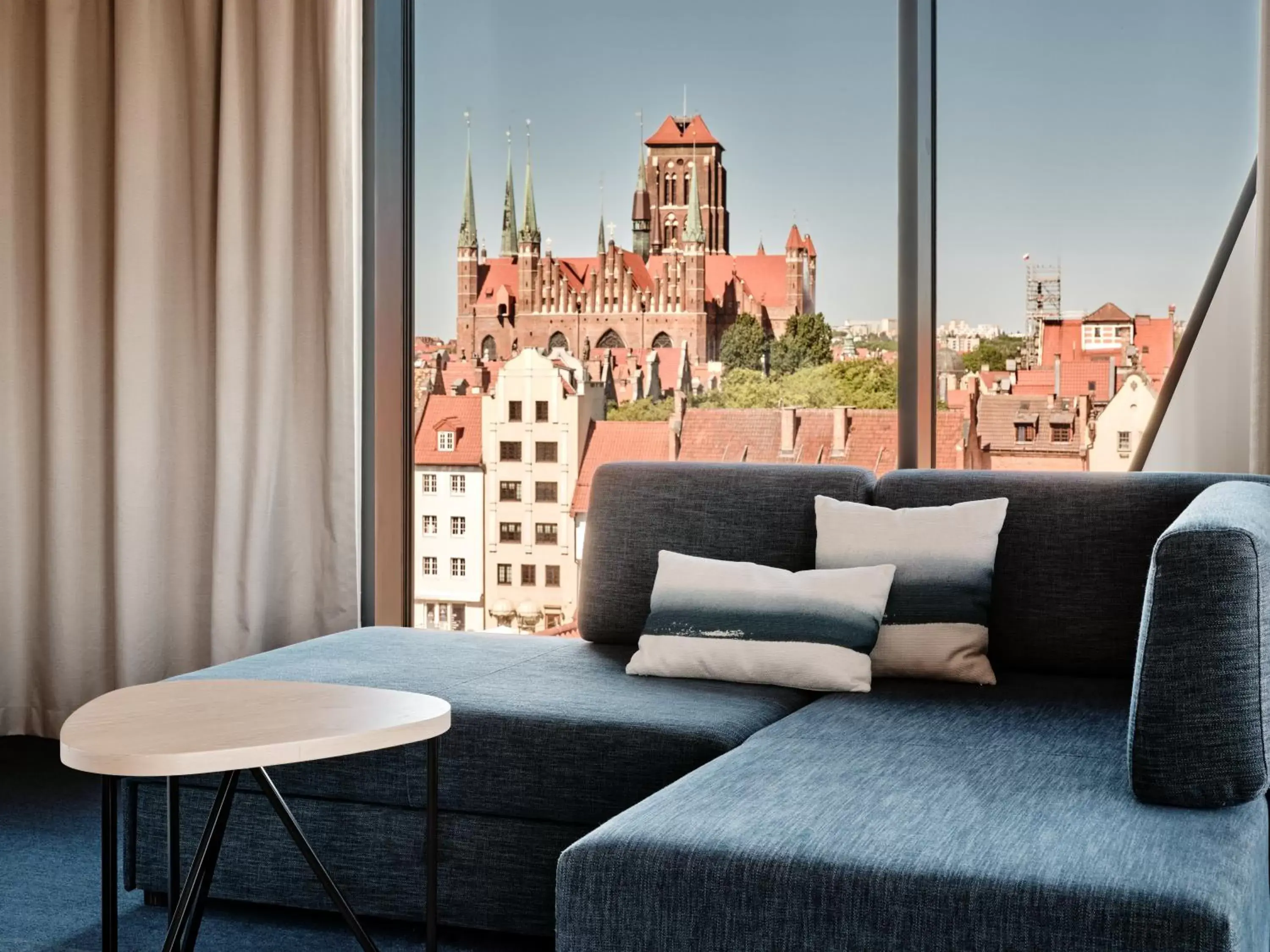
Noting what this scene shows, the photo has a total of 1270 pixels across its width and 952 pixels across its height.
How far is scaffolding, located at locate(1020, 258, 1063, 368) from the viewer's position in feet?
10.8

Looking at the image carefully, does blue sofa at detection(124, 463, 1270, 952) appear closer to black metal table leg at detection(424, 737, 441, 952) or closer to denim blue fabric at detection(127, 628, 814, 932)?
denim blue fabric at detection(127, 628, 814, 932)

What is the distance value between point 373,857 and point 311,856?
0.50 meters

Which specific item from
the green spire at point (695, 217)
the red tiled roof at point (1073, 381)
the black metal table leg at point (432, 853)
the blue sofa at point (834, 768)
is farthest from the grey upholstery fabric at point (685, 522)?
the black metal table leg at point (432, 853)

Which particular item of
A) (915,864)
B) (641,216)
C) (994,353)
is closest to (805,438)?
(994,353)

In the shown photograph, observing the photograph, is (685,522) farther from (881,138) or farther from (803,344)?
(881,138)

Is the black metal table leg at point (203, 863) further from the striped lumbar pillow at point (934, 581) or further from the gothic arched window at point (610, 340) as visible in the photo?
the gothic arched window at point (610, 340)

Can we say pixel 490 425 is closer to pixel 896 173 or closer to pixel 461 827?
pixel 896 173

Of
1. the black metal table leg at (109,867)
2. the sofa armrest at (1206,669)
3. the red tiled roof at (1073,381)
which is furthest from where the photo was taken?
the red tiled roof at (1073,381)

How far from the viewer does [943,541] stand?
2.70 meters

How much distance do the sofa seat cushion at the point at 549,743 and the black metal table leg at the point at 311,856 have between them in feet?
1.42

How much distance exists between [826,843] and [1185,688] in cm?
50

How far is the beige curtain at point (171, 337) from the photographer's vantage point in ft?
12.2

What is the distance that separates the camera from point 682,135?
12.0 feet

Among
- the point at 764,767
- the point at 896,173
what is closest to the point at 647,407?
the point at 896,173
